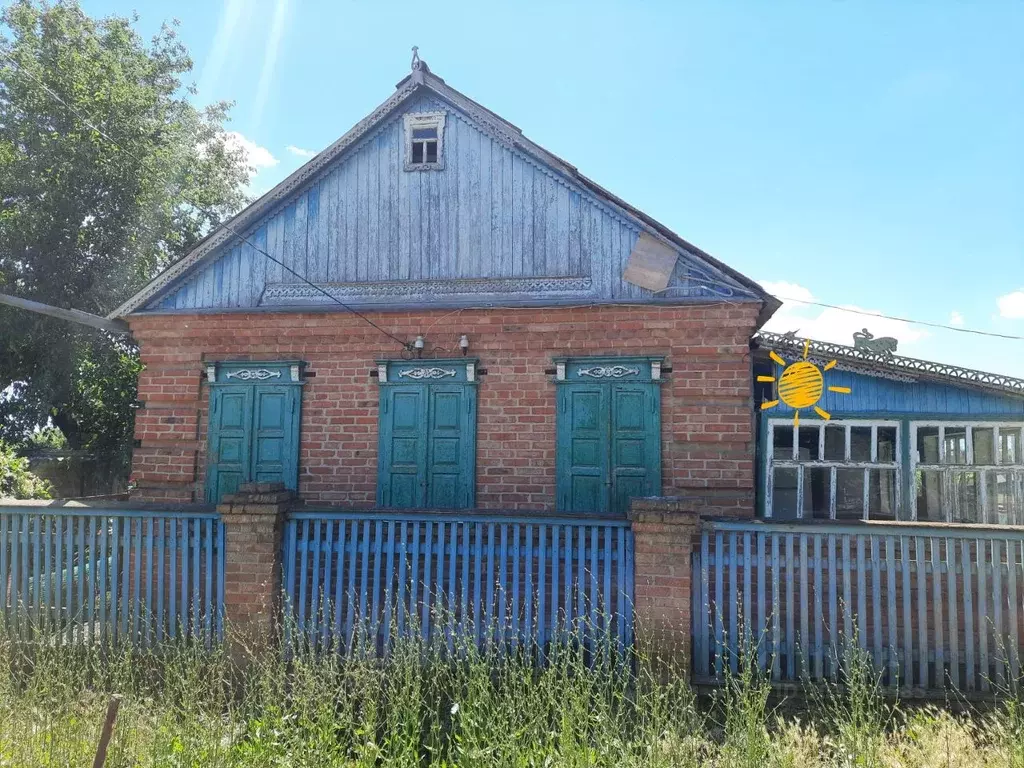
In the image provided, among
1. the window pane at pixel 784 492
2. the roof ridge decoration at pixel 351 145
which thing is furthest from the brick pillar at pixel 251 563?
the window pane at pixel 784 492

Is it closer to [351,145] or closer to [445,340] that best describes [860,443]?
[445,340]

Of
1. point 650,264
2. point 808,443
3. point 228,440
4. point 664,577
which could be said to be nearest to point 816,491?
point 808,443

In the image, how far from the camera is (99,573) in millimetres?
5543

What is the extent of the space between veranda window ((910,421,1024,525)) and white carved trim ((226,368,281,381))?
7.57m

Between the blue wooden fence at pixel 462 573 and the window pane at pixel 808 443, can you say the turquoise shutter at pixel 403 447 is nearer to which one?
the blue wooden fence at pixel 462 573

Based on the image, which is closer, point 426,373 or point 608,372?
point 608,372

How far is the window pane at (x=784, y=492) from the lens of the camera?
7.67m

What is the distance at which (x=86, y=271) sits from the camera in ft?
51.9

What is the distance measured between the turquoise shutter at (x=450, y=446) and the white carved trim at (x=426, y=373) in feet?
0.38

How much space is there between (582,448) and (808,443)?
9.64 feet

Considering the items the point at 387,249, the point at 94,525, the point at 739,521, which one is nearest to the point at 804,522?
the point at 739,521

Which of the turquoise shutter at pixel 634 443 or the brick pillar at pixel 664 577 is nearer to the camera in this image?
the brick pillar at pixel 664 577

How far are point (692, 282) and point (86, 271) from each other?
15.5 metres

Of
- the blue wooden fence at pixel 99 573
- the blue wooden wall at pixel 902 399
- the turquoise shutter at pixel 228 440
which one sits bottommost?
the blue wooden fence at pixel 99 573
